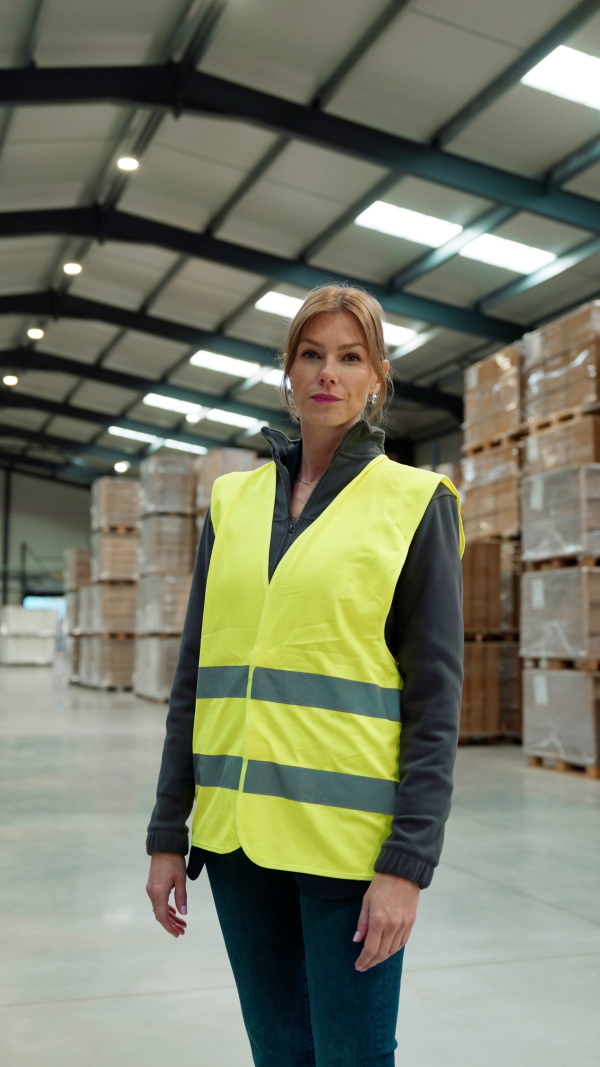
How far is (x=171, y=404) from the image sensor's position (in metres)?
22.9

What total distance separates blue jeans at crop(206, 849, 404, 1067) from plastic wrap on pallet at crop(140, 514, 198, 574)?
41.0ft

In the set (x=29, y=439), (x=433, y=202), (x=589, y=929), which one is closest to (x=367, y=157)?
(x=433, y=202)

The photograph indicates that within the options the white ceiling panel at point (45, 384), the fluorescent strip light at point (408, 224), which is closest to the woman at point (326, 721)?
the fluorescent strip light at point (408, 224)

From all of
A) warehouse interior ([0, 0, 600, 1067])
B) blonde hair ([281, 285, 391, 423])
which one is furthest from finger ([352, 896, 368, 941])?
warehouse interior ([0, 0, 600, 1067])

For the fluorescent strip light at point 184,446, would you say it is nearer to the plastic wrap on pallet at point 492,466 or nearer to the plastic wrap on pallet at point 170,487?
the plastic wrap on pallet at point 170,487

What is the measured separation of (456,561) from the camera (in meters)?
1.33

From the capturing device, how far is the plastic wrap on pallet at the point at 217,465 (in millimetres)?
12875

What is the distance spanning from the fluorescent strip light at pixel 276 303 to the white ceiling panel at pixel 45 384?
806 cm

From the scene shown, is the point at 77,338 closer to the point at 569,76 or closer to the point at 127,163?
the point at 127,163

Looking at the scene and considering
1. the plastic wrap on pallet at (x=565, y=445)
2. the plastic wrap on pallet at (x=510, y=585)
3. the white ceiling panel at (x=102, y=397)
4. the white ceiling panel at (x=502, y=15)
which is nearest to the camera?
the plastic wrap on pallet at (x=565, y=445)

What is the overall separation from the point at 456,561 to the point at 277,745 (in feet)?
1.13

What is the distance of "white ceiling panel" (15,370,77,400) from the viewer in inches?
904

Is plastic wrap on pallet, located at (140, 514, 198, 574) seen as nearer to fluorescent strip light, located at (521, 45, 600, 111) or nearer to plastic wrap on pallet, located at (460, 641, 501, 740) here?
plastic wrap on pallet, located at (460, 641, 501, 740)

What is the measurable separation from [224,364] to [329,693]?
18270 mm
